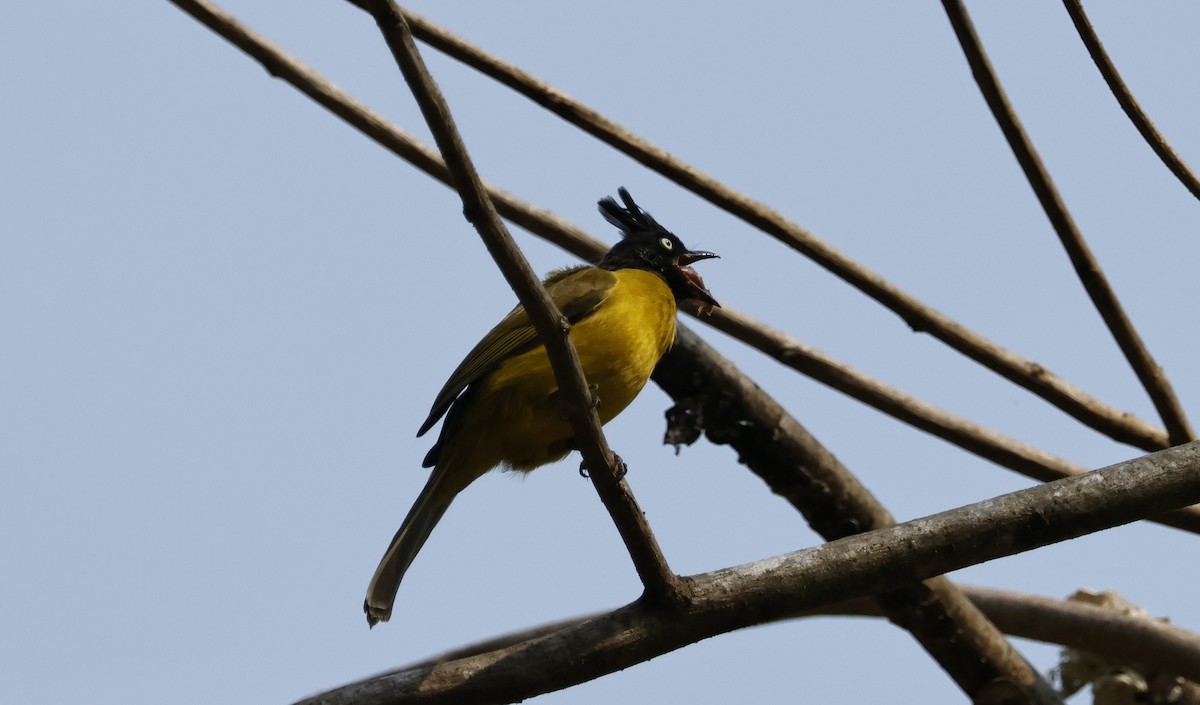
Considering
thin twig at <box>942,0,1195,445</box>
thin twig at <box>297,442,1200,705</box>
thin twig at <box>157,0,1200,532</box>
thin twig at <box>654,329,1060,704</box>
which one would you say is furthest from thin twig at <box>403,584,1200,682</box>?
thin twig at <box>297,442,1200,705</box>

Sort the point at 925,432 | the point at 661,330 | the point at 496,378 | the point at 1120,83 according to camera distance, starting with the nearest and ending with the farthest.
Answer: the point at 1120,83, the point at 496,378, the point at 661,330, the point at 925,432

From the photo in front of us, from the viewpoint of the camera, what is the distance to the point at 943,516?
3115 millimetres

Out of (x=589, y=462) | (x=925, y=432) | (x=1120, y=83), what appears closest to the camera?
(x=589, y=462)

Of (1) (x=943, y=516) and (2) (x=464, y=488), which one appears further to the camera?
(2) (x=464, y=488)

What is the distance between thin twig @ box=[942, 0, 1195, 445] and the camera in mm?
4211

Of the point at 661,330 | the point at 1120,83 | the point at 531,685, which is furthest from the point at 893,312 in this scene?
the point at 531,685

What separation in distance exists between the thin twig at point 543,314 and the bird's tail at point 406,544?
3.80 feet

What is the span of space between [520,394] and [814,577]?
4.26 feet

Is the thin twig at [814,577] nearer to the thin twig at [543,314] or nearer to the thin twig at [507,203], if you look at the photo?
the thin twig at [543,314]

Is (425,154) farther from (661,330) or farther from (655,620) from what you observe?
(655,620)

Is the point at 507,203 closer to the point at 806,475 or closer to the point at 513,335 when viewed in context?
the point at 513,335

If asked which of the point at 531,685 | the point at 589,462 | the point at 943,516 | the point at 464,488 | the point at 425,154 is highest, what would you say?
the point at 425,154

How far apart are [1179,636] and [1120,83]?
2558mm

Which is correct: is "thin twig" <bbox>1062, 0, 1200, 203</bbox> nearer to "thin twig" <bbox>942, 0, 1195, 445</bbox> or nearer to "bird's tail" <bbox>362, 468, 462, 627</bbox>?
"thin twig" <bbox>942, 0, 1195, 445</bbox>
